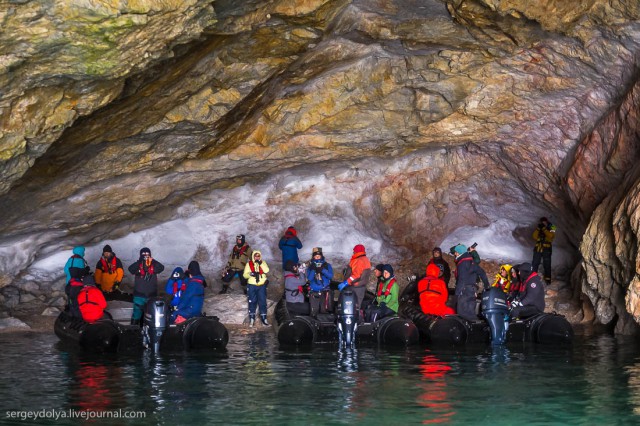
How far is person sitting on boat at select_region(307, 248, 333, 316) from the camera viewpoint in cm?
1681

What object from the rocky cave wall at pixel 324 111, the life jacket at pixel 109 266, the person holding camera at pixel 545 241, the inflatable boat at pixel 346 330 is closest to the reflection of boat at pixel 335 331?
the inflatable boat at pixel 346 330

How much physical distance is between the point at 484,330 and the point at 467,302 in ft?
2.29

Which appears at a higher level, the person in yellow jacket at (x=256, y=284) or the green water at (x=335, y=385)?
the person in yellow jacket at (x=256, y=284)

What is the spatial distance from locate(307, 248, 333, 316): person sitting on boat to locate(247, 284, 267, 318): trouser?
1482 mm

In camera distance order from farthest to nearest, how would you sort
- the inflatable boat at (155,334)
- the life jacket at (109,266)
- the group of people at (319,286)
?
1. the life jacket at (109,266)
2. the group of people at (319,286)
3. the inflatable boat at (155,334)

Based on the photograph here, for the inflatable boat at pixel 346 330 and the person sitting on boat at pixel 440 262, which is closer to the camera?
the inflatable boat at pixel 346 330

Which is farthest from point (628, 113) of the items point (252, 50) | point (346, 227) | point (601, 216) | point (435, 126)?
point (346, 227)

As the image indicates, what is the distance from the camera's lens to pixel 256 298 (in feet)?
60.3

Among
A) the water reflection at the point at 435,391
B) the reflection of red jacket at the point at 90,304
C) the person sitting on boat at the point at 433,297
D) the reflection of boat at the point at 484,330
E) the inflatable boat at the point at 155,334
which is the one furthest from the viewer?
the person sitting on boat at the point at 433,297

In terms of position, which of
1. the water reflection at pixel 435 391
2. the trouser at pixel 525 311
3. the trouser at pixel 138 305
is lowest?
the water reflection at pixel 435 391

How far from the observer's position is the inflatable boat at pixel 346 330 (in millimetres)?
14812

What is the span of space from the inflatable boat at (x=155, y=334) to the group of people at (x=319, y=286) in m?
0.45

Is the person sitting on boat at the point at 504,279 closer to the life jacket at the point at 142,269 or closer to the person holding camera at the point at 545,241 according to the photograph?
the person holding camera at the point at 545,241

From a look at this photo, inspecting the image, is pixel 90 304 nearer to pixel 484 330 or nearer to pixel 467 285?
pixel 467 285
